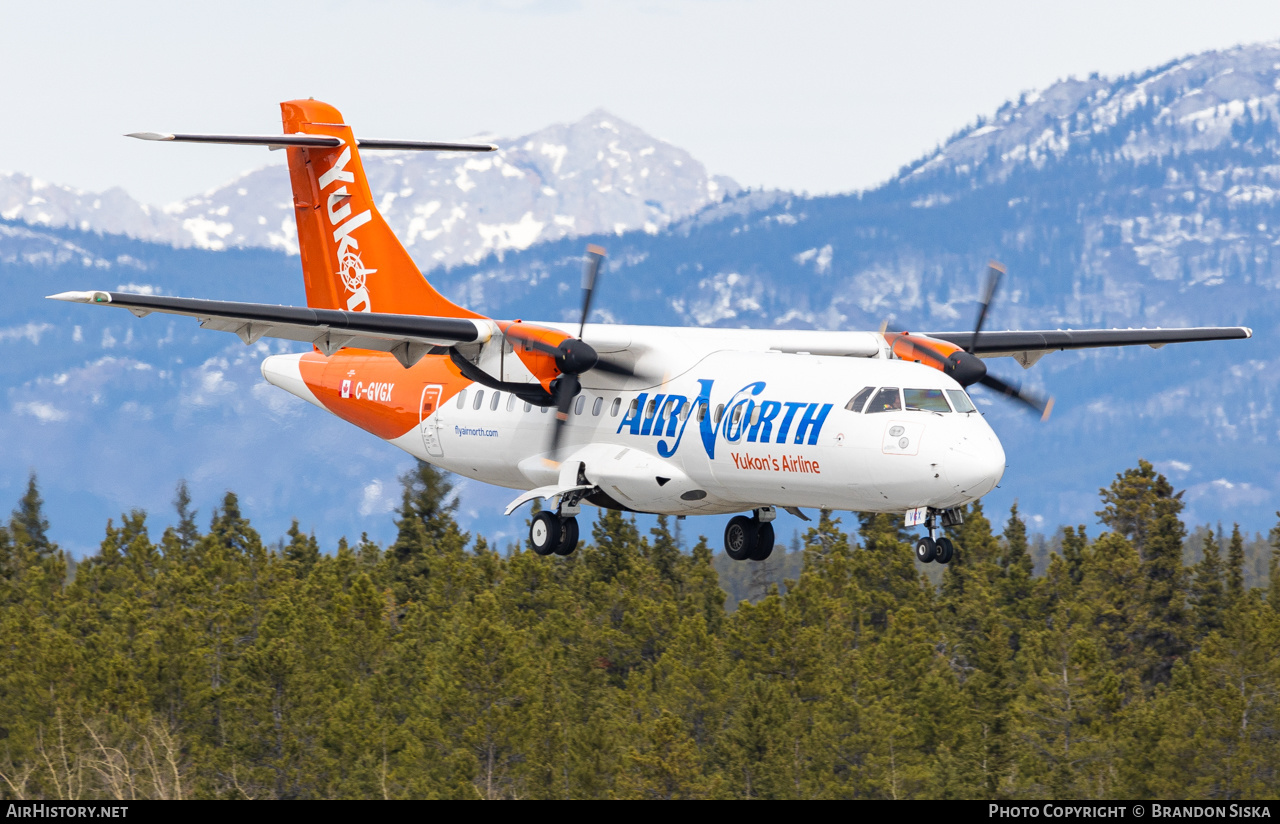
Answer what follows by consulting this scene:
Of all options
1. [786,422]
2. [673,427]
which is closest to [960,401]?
[786,422]

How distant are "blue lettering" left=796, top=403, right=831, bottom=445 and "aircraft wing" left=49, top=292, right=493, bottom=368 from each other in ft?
20.4

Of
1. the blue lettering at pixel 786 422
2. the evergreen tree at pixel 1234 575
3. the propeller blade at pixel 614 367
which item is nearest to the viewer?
the blue lettering at pixel 786 422

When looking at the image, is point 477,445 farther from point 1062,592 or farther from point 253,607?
point 1062,592

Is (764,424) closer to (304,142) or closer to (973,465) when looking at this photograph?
(973,465)

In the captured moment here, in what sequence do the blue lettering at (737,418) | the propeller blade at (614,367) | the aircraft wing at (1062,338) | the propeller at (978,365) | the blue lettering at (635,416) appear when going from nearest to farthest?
the blue lettering at (737,418) → the propeller at (978,365) → the blue lettering at (635,416) → the propeller blade at (614,367) → the aircraft wing at (1062,338)

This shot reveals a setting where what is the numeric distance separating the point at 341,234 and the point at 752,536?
1197cm

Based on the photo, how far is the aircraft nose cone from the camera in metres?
24.4

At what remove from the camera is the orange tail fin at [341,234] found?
34.8m

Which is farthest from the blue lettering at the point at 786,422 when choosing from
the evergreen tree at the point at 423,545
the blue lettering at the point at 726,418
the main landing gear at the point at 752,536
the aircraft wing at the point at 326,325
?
the evergreen tree at the point at 423,545

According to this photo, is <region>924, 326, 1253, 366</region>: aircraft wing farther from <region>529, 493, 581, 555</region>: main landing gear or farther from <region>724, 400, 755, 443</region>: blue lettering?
<region>529, 493, 581, 555</region>: main landing gear

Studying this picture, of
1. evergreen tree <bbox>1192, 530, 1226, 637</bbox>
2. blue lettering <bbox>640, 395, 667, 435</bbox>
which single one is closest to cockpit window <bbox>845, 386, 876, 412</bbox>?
blue lettering <bbox>640, 395, 667, 435</bbox>

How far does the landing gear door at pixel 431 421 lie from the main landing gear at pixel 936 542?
11.2 metres

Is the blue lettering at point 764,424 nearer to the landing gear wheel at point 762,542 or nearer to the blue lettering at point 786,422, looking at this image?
the blue lettering at point 786,422

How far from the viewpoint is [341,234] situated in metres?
35.6
